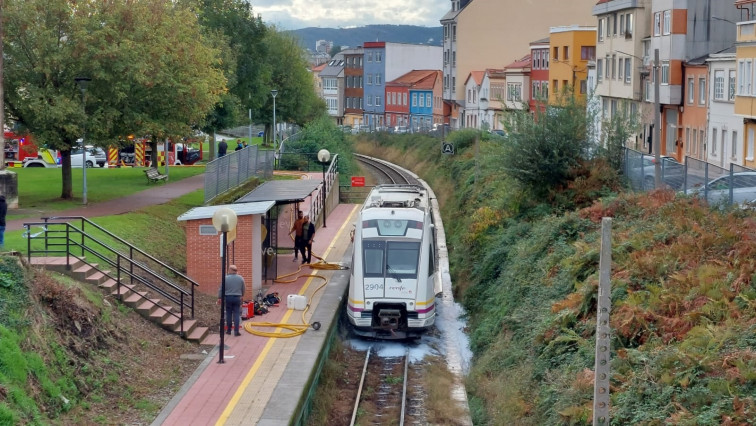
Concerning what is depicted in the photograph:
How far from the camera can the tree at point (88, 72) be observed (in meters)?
30.1

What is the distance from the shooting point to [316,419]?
17.7 meters

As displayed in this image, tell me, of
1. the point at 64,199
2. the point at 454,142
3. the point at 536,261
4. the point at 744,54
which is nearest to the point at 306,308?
the point at 536,261

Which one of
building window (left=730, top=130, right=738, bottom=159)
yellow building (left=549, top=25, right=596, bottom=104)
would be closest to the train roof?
building window (left=730, top=130, right=738, bottom=159)

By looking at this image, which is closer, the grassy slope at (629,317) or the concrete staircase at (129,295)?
the grassy slope at (629,317)

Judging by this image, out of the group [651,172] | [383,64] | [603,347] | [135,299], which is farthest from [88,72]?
[383,64]

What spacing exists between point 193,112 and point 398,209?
12552 millimetres

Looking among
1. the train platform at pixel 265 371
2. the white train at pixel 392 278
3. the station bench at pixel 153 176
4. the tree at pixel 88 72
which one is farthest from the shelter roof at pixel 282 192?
the station bench at pixel 153 176

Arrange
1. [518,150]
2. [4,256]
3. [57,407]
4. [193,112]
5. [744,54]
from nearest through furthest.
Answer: [57,407]
[4,256]
[518,150]
[193,112]
[744,54]

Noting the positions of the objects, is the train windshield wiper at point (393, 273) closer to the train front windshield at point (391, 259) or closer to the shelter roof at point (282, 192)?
the train front windshield at point (391, 259)

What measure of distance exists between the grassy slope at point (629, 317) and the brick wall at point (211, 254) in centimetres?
603

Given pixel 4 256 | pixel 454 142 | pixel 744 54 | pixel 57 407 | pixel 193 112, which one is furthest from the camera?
pixel 454 142

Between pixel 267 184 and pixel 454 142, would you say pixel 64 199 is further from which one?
pixel 454 142

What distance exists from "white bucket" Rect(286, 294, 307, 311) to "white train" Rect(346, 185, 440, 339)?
1145 mm

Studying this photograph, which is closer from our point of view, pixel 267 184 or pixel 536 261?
pixel 536 261
